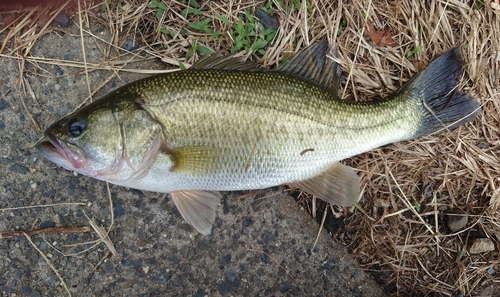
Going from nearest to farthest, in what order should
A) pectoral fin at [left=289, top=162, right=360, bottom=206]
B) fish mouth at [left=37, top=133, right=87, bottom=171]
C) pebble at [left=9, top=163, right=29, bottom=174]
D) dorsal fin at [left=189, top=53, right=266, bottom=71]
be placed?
1. fish mouth at [left=37, top=133, right=87, bottom=171]
2. dorsal fin at [left=189, top=53, right=266, bottom=71]
3. pectoral fin at [left=289, top=162, right=360, bottom=206]
4. pebble at [left=9, top=163, right=29, bottom=174]

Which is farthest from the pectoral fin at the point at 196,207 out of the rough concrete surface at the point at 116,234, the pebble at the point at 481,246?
the pebble at the point at 481,246

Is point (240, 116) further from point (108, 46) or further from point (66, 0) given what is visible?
point (66, 0)

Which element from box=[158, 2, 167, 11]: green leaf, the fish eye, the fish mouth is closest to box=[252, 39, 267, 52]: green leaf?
box=[158, 2, 167, 11]: green leaf

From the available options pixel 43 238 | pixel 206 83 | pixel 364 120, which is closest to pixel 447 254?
pixel 364 120

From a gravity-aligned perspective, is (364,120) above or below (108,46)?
below

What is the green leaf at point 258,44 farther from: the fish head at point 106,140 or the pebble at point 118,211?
the pebble at point 118,211

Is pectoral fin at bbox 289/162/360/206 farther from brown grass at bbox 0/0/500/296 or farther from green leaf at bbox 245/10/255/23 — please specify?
green leaf at bbox 245/10/255/23

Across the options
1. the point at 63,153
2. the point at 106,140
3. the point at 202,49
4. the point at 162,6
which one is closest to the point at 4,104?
the point at 63,153
